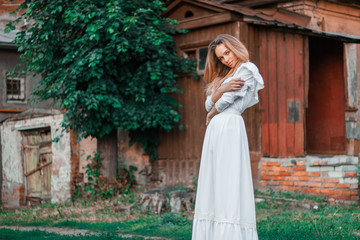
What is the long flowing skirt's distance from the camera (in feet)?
13.2

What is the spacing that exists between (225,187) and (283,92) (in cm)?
619

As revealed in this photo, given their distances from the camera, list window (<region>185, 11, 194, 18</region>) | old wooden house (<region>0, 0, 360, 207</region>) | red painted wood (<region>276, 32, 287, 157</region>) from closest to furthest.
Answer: old wooden house (<region>0, 0, 360, 207</region>) < red painted wood (<region>276, 32, 287, 157</region>) < window (<region>185, 11, 194, 18</region>)

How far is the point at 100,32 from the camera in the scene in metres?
10.1

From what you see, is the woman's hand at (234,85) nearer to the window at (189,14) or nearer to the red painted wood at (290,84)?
the red painted wood at (290,84)

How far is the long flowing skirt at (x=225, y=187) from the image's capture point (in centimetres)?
404

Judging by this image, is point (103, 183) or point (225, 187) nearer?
point (225, 187)

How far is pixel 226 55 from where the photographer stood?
4285 mm

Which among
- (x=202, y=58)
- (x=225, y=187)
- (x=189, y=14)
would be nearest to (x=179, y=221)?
(x=225, y=187)

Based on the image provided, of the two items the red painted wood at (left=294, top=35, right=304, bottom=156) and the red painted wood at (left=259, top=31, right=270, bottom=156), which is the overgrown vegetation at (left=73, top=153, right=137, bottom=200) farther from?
the red painted wood at (left=294, top=35, right=304, bottom=156)

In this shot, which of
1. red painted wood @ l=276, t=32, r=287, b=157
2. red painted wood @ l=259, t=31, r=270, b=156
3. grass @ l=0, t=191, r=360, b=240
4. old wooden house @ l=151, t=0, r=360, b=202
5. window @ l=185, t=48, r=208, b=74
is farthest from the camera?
window @ l=185, t=48, r=208, b=74

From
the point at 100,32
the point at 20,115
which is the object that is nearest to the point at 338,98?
the point at 100,32

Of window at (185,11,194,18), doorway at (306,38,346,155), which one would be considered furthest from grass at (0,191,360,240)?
window at (185,11,194,18)

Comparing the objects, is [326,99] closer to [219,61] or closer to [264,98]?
[264,98]

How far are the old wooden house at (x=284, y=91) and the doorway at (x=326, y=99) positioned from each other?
3 cm
